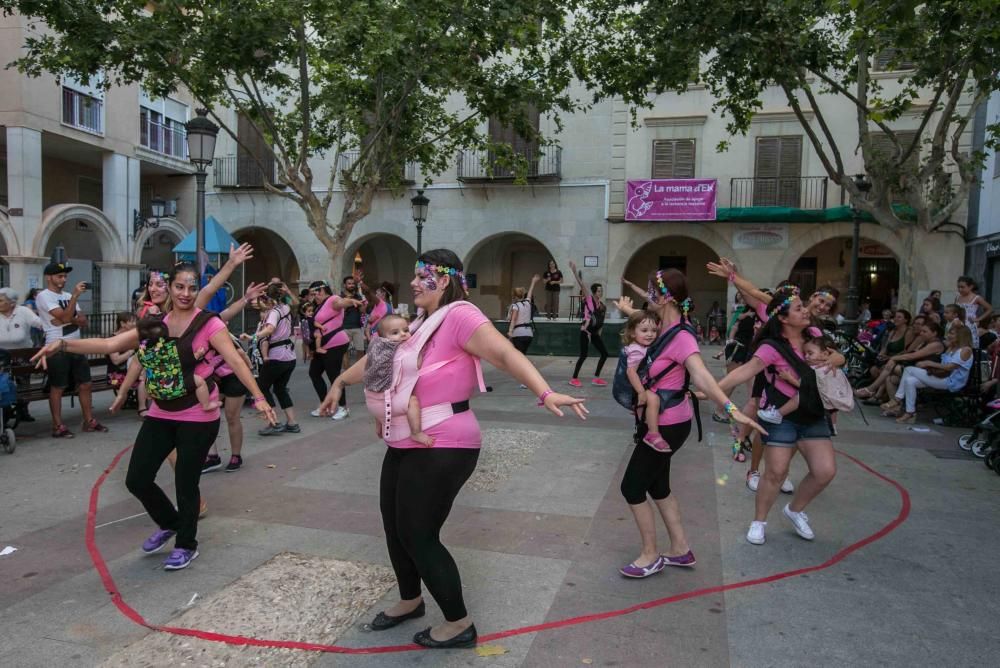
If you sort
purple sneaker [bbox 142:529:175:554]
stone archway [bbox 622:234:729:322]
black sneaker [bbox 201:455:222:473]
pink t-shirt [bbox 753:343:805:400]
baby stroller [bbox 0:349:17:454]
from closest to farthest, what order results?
purple sneaker [bbox 142:529:175:554], pink t-shirt [bbox 753:343:805:400], black sneaker [bbox 201:455:222:473], baby stroller [bbox 0:349:17:454], stone archway [bbox 622:234:729:322]

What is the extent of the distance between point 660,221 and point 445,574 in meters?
19.3

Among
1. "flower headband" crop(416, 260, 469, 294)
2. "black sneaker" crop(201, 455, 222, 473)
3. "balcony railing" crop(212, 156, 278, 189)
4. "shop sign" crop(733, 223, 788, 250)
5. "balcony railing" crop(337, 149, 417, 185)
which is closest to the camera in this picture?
"flower headband" crop(416, 260, 469, 294)

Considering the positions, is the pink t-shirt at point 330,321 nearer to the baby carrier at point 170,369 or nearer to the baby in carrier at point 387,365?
Answer: the baby carrier at point 170,369

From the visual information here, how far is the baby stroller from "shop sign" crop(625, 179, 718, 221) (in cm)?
1683

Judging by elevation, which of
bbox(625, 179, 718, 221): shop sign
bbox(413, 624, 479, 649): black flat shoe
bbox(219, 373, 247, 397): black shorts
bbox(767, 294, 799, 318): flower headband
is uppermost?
bbox(625, 179, 718, 221): shop sign

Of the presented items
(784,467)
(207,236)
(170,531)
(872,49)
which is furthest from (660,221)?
(170,531)

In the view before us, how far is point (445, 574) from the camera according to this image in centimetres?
324

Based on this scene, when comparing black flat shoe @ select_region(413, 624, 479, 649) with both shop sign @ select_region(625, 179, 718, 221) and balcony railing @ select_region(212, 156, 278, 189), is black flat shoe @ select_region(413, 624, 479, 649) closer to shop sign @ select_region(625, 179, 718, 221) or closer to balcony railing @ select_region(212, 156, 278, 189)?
shop sign @ select_region(625, 179, 718, 221)

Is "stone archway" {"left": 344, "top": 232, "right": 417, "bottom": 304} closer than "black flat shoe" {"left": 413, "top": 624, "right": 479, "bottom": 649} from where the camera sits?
No

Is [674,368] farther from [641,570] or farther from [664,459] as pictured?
[641,570]

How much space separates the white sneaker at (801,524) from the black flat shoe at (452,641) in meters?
2.66

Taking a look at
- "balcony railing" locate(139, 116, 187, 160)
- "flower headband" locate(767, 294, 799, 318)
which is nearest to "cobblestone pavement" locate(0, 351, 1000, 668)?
"flower headband" locate(767, 294, 799, 318)

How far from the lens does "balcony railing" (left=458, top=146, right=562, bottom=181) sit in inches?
864

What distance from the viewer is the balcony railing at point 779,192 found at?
803 inches
